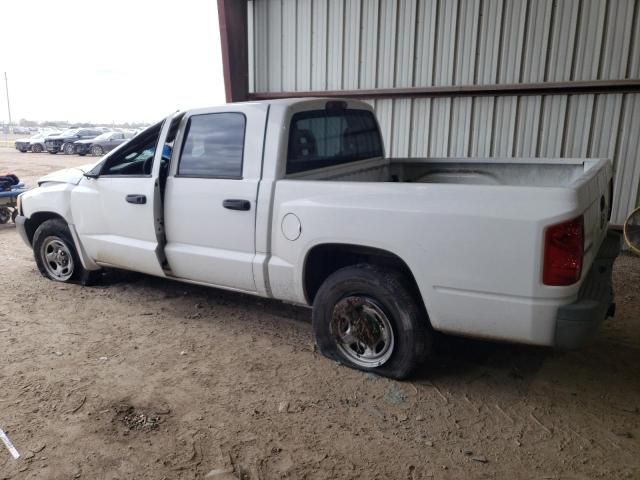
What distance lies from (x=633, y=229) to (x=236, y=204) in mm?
6029

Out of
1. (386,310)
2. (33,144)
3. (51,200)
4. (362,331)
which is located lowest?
(33,144)

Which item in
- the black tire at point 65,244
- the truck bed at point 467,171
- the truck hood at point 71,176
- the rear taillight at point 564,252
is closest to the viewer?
the rear taillight at point 564,252

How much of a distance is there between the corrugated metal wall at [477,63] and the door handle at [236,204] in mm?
5563

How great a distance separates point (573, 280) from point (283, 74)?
8238 millimetres

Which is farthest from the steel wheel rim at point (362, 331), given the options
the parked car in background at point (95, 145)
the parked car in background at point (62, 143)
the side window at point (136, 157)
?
the parked car in background at point (62, 143)

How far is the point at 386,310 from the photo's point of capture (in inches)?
137

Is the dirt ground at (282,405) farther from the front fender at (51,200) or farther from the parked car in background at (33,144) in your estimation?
the parked car in background at (33,144)

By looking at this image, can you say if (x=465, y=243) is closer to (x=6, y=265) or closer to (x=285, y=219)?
(x=285, y=219)

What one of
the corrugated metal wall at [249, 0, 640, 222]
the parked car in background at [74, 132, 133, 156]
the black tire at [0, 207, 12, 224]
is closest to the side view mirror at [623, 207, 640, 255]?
the corrugated metal wall at [249, 0, 640, 222]

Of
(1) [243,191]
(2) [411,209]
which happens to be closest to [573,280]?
(2) [411,209]

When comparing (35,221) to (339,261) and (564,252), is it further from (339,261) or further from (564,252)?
(564,252)

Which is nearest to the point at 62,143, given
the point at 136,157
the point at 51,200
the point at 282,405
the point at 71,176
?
the point at 51,200

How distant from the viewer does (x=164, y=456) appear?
111 inches

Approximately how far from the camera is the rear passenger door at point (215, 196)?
3.99 m
